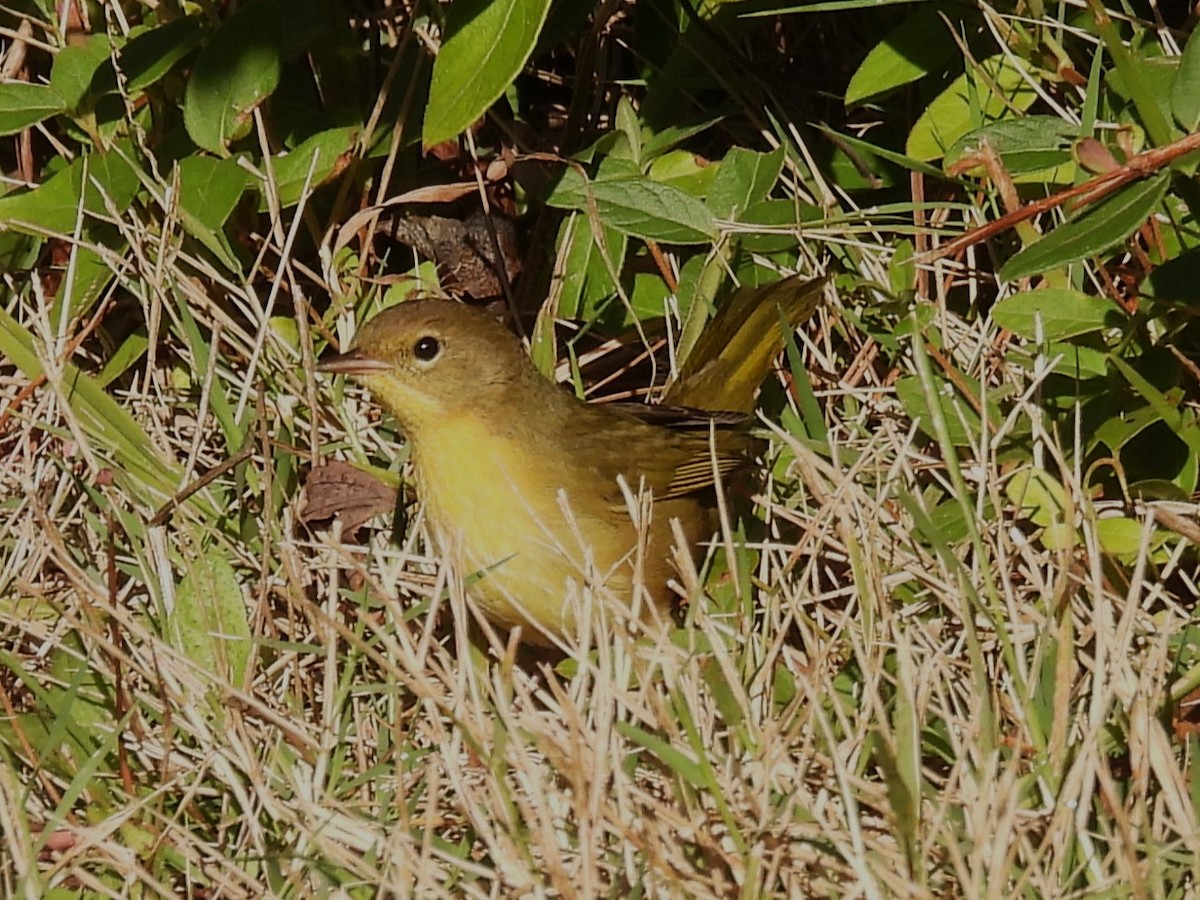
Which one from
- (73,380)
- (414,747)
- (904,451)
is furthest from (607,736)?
(73,380)

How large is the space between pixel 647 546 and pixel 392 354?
0.58 meters

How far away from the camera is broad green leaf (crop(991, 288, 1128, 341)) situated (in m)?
3.04

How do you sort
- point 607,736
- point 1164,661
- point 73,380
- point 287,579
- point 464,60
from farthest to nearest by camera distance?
point 73,380 → point 287,579 → point 464,60 → point 1164,661 → point 607,736

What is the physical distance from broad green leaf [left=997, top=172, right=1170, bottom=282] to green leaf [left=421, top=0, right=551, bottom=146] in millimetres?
816

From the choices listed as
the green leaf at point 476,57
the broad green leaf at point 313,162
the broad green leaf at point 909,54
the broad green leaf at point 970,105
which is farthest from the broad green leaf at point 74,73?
the broad green leaf at point 970,105

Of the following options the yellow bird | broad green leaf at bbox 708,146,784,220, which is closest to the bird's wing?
the yellow bird

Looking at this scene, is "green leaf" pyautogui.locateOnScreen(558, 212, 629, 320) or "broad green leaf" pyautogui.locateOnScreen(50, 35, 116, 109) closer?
"broad green leaf" pyautogui.locateOnScreen(50, 35, 116, 109)

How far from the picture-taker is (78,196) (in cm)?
343

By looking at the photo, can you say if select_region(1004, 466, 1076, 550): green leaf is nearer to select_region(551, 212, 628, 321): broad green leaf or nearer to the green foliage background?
the green foliage background

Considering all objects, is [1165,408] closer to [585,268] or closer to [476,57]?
[585,268]

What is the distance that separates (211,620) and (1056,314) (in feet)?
4.94

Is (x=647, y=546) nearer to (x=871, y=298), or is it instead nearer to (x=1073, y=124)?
(x=871, y=298)

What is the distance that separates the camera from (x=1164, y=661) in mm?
2512

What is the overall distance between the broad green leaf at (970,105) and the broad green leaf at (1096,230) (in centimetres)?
72
